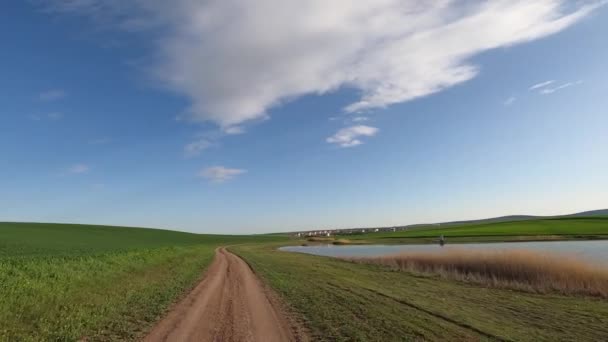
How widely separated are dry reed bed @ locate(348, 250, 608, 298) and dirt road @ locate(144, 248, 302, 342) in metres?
17.0

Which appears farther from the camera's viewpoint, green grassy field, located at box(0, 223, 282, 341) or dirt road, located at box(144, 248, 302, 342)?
green grassy field, located at box(0, 223, 282, 341)

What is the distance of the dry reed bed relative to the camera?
23594 millimetres

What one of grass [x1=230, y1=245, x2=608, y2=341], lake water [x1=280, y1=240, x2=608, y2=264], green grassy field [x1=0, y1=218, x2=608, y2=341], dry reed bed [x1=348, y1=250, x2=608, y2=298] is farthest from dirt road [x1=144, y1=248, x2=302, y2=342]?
lake water [x1=280, y1=240, x2=608, y2=264]

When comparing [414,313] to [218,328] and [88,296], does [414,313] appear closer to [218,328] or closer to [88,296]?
Answer: [218,328]

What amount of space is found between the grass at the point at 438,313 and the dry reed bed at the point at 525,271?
8.05 feet

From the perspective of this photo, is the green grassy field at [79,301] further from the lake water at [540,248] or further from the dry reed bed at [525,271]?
the lake water at [540,248]

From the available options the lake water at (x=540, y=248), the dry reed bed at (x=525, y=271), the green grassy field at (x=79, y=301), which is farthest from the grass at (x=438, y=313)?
the lake water at (x=540, y=248)

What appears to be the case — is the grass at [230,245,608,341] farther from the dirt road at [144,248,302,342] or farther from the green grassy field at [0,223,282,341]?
the green grassy field at [0,223,282,341]

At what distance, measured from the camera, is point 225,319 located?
1402cm

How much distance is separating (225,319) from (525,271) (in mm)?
23903

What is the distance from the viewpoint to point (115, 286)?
68.1 ft

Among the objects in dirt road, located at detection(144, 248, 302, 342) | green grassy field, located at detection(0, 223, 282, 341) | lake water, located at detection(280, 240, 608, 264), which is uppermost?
green grassy field, located at detection(0, 223, 282, 341)

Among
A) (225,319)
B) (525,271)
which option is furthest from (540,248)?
(225,319)

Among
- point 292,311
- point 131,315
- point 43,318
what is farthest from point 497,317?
point 43,318
